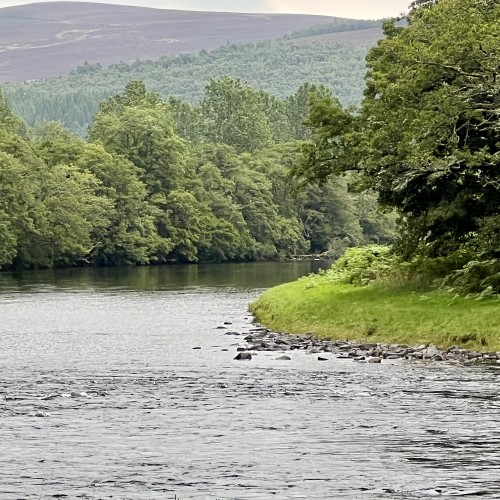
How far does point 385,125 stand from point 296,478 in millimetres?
31144

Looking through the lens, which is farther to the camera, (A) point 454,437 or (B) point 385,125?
(B) point 385,125

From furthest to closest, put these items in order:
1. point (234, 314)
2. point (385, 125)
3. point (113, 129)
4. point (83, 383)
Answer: point (113, 129) → point (234, 314) → point (385, 125) → point (83, 383)

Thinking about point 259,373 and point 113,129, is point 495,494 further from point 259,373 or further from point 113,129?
point 113,129

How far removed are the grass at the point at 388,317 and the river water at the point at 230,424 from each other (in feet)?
14.8

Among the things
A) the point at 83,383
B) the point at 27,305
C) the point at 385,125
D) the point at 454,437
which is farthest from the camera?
the point at 27,305

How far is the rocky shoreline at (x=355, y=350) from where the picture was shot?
136ft

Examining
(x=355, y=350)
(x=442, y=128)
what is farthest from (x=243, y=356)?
(x=442, y=128)

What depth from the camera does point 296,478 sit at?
22.8 metres

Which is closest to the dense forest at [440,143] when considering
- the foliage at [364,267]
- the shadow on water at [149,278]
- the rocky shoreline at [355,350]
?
the foliage at [364,267]

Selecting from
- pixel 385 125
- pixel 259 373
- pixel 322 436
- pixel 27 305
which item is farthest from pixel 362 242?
pixel 322 436

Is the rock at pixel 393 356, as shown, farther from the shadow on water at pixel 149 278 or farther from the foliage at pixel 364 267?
the shadow on water at pixel 149 278

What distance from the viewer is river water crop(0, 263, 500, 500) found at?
22391 millimetres

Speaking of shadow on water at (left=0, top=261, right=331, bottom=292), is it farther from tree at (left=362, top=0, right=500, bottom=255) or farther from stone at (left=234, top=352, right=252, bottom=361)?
stone at (left=234, top=352, right=252, bottom=361)

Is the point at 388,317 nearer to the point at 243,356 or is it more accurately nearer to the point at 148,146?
the point at 243,356
